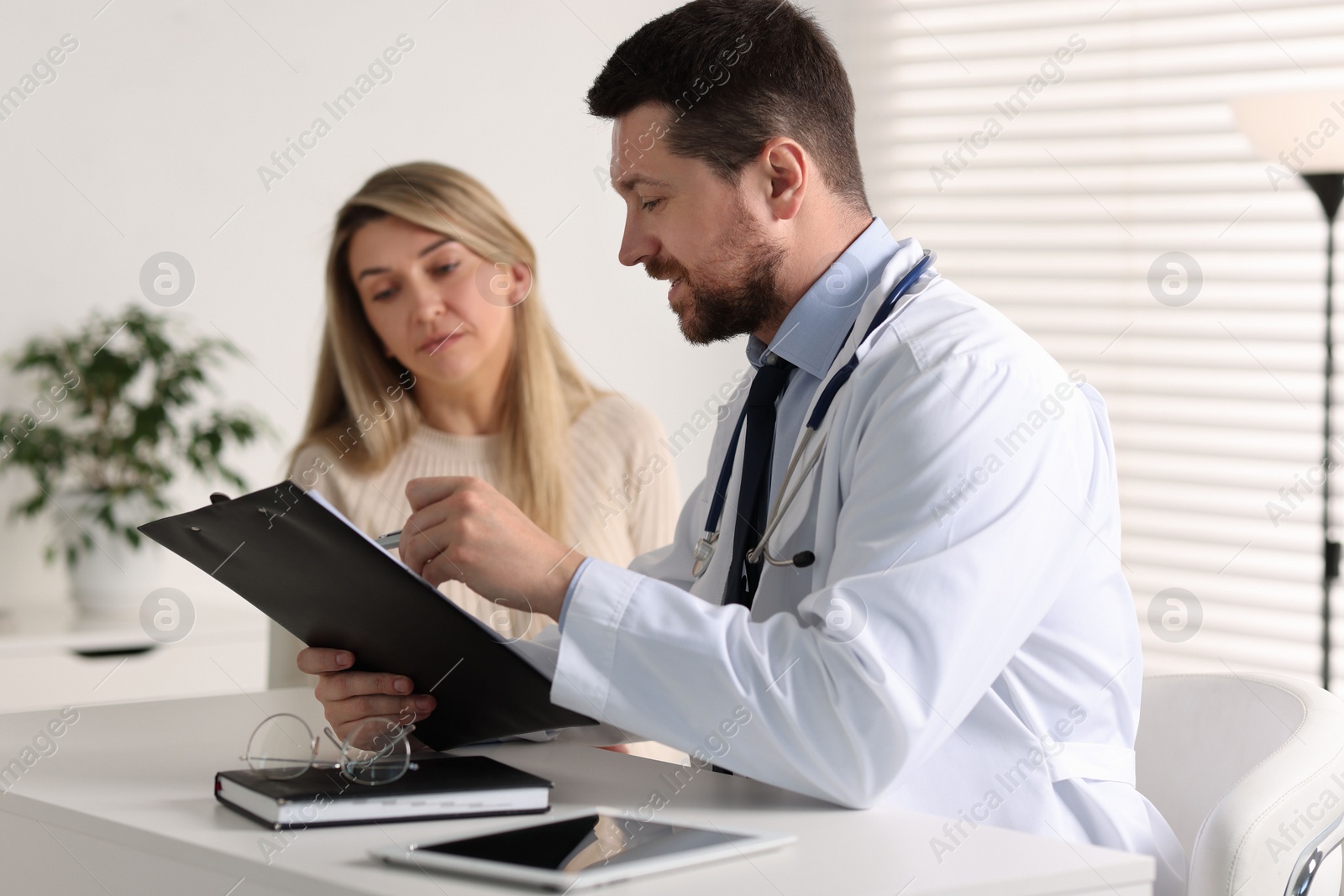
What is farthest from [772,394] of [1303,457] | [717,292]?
[1303,457]

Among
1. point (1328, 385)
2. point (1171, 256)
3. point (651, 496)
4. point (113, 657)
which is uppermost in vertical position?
point (113, 657)

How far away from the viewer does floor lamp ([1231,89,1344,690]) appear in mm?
3098

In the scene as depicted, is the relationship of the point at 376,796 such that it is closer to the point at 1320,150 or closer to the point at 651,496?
the point at 651,496

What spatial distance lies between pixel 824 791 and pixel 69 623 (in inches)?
103

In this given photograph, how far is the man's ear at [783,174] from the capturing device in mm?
1609

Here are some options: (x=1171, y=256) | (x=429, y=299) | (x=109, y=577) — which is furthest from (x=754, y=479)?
(x=1171, y=256)

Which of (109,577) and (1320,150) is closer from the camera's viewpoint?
(1320,150)

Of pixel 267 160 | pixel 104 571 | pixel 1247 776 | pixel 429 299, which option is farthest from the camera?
pixel 267 160

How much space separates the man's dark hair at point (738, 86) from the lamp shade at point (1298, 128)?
1861 mm

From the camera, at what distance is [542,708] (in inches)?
55.6

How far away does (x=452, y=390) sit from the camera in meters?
2.78

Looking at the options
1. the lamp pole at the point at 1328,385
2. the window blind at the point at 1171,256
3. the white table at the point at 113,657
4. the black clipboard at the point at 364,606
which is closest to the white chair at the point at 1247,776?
the black clipboard at the point at 364,606

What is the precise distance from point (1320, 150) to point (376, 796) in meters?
2.81

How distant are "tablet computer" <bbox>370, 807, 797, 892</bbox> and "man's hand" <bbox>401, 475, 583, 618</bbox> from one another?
241mm
